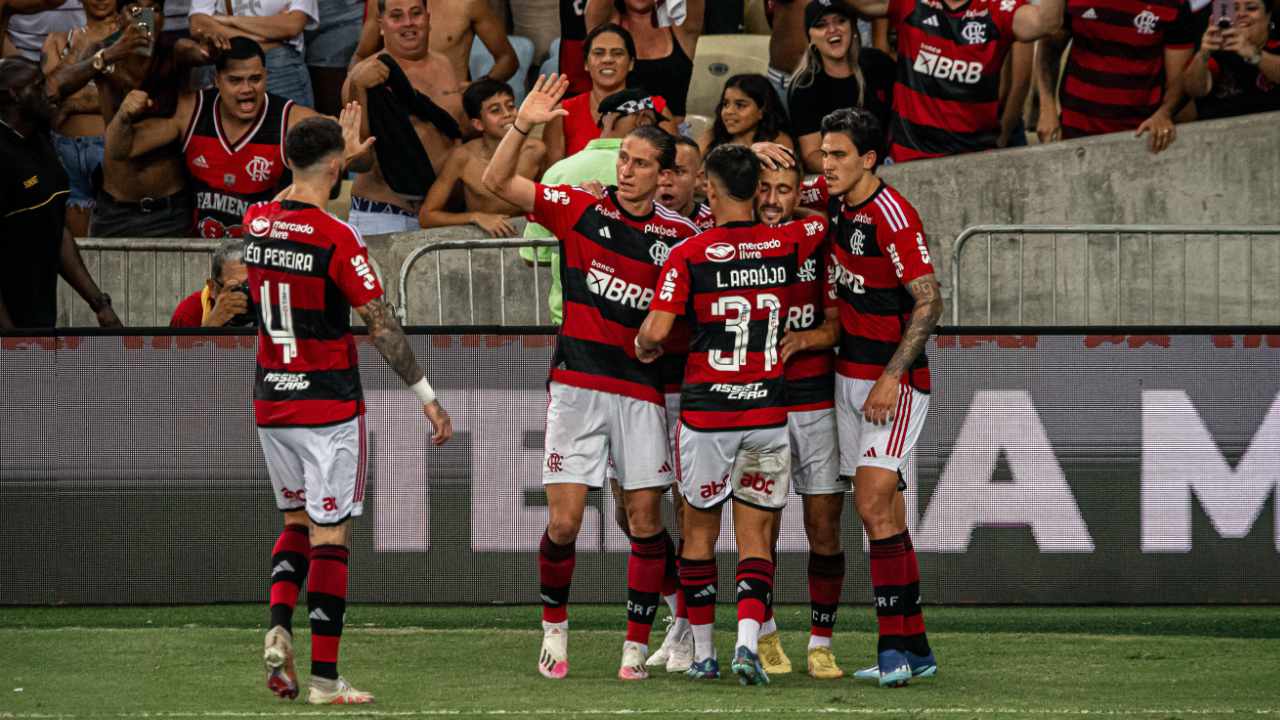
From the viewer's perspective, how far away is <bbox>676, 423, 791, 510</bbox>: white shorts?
7688 millimetres

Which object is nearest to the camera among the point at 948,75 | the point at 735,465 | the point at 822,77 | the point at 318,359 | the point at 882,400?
the point at 318,359

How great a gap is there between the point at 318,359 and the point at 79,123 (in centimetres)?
686

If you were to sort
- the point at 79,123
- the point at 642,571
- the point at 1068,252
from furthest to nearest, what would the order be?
the point at 79,123 < the point at 1068,252 < the point at 642,571

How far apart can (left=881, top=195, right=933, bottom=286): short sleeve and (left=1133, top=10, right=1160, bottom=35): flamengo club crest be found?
579 cm

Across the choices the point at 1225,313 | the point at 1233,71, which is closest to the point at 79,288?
the point at 1225,313

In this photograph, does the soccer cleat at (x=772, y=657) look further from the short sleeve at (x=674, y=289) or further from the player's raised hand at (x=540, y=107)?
the player's raised hand at (x=540, y=107)

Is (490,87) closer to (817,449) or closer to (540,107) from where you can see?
(540,107)

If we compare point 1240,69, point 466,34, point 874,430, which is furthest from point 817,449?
point 466,34

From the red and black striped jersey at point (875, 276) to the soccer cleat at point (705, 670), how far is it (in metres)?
1.40

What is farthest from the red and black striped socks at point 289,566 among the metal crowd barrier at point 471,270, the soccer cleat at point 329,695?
the metal crowd barrier at point 471,270

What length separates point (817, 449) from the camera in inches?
316

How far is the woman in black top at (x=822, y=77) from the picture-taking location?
12.4 meters

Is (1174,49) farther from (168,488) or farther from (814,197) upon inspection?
(168,488)

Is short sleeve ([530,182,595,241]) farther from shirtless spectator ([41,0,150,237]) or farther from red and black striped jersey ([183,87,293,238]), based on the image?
shirtless spectator ([41,0,150,237])
